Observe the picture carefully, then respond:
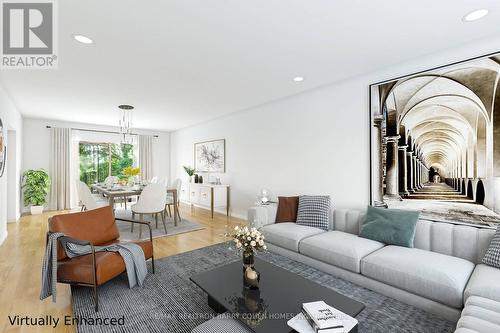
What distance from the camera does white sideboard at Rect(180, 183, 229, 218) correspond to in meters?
5.81

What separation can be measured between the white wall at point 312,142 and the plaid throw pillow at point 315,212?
1.26 feet

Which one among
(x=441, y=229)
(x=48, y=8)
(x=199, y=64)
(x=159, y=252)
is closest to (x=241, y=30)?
(x=199, y=64)

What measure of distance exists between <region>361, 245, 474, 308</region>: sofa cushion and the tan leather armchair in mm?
2389

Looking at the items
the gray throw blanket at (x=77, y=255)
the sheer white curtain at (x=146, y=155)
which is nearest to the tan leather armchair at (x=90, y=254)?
the gray throw blanket at (x=77, y=255)

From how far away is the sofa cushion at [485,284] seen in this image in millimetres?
1629

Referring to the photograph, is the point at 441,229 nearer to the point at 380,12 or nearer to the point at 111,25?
the point at 380,12

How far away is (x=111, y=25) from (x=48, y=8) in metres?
0.45

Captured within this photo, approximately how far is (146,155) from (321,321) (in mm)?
7824

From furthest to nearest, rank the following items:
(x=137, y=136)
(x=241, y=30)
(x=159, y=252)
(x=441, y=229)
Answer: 1. (x=137, y=136)
2. (x=159, y=252)
3. (x=441, y=229)
4. (x=241, y=30)

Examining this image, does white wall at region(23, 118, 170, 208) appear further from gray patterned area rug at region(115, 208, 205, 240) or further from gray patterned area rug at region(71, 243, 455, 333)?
gray patterned area rug at region(71, 243, 455, 333)

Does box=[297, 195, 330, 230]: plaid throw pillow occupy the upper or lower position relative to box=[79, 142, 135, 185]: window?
lower

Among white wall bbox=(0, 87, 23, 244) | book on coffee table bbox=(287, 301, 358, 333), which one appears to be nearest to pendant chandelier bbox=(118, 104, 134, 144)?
white wall bbox=(0, 87, 23, 244)

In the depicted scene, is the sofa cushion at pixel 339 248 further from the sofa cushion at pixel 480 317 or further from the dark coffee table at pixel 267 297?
the sofa cushion at pixel 480 317

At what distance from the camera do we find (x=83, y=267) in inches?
83.0
